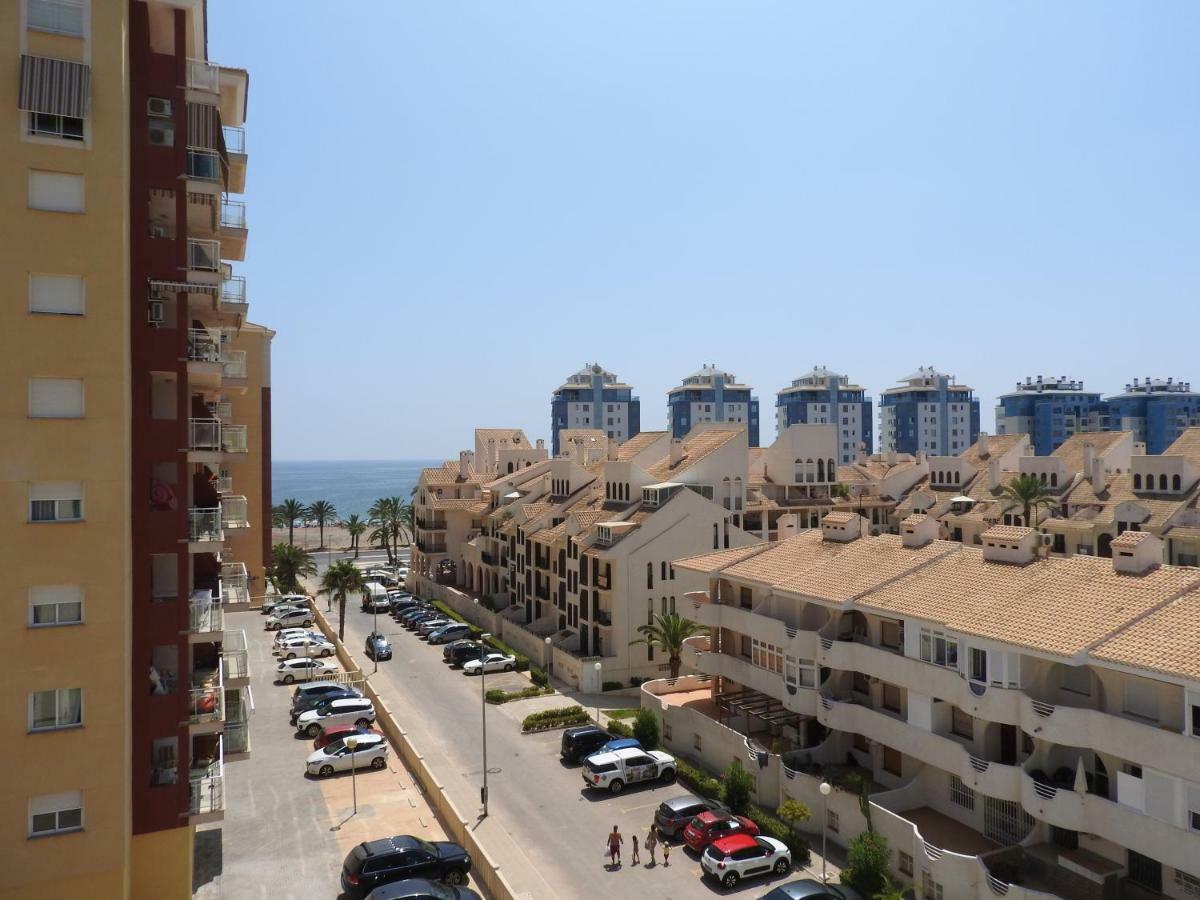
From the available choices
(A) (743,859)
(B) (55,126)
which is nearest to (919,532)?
(A) (743,859)

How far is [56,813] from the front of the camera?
21.2m

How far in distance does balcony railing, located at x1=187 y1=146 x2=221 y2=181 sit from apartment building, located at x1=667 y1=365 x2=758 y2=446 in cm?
15599

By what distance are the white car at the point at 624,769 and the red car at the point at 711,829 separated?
586cm

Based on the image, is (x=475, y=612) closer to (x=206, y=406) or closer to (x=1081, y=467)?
(x=206, y=406)

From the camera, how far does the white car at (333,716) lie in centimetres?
4519

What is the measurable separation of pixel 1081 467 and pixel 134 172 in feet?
264

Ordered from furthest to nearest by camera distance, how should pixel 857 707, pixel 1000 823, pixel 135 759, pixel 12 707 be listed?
pixel 857 707 < pixel 1000 823 < pixel 135 759 < pixel 12 707

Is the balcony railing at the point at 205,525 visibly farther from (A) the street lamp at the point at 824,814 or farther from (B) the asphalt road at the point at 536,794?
(A) the street lamp at the point at 824,814

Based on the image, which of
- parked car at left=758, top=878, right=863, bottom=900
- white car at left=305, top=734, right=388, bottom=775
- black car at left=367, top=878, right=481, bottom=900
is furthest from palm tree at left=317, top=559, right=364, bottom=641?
parked car at left=758, top=878, right=863, bottom=900

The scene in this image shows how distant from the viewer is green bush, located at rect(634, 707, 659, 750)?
138ft

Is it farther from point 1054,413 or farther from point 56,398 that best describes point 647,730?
point 1054,413

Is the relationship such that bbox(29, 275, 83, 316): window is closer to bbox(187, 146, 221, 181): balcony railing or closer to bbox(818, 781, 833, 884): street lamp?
bbox(187, 146, 221, 181): balcony railing

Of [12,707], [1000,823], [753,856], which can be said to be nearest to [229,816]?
[12,707]

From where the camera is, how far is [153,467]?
24422 millimetres
